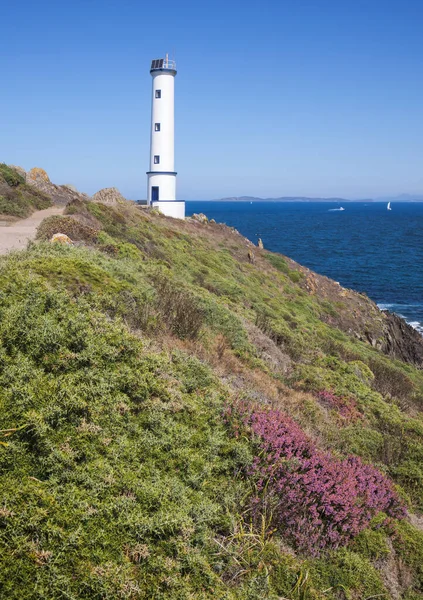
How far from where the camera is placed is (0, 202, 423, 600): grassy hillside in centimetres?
414

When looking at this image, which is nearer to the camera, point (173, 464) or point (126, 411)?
point (173, 464)

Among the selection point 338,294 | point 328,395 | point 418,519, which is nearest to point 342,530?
point 418,519

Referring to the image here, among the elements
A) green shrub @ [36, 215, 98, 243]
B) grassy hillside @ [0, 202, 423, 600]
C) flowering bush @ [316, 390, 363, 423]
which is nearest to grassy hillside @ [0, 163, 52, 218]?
green shrub @ [36, 215, 98, 243]

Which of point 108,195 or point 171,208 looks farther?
point 171,208

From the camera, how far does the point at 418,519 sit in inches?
271

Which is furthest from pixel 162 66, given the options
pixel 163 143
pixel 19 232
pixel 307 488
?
pixel 307 488

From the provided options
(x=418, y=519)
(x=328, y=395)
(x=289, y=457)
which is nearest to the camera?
(x=289, y=457)

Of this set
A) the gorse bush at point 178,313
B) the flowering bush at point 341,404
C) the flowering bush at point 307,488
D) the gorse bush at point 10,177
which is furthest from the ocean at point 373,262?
the flowering bush at point 307,488

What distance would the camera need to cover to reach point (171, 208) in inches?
1537

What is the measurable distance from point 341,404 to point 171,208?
30946mm

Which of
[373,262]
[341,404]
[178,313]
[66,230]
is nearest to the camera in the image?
[178,313]

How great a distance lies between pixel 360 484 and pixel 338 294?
2865 cm

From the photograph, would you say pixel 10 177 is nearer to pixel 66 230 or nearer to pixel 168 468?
pixel 66 230

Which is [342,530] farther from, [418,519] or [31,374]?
[31,374]
